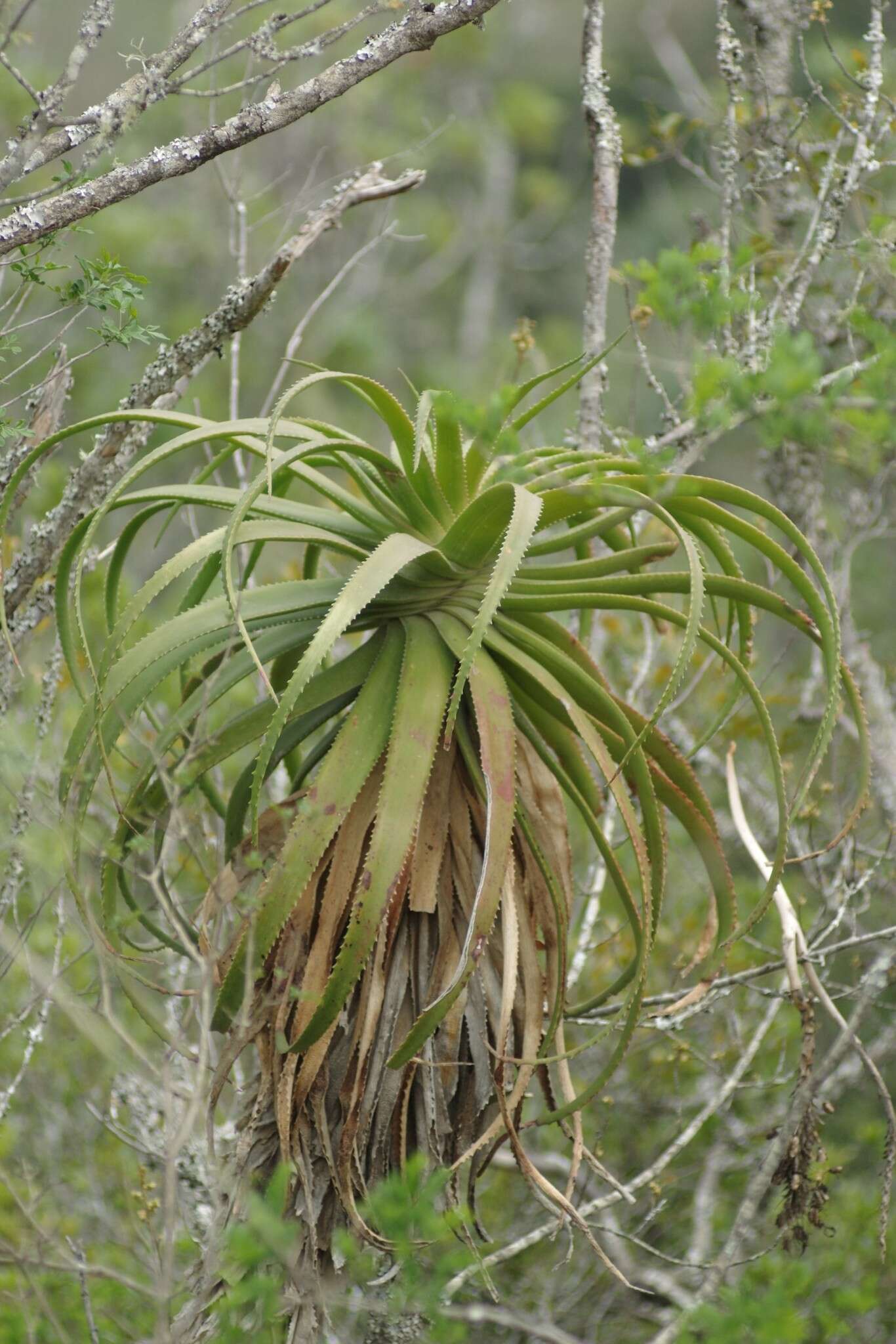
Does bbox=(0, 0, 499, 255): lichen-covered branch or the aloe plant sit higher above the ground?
bbox=(0, 0, 499, 255): lichen-covered branch

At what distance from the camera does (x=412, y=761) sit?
1.70 meters

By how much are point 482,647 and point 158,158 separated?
2.86 ft

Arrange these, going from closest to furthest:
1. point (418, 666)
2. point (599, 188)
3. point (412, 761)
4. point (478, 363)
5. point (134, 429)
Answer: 1. point (412, 761)
2. point (418, 666)
3. point (134, 429)
4. point (599, 188)
5. point (478, 363)

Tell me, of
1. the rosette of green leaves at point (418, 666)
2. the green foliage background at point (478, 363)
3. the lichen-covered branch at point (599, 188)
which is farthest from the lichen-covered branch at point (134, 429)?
the lichen-covered branch at point (599, 188)

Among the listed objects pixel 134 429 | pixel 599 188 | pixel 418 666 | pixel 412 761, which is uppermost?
pixel 599 188

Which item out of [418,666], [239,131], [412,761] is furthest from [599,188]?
[412,761]

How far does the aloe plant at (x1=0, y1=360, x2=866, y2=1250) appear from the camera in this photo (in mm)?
1642

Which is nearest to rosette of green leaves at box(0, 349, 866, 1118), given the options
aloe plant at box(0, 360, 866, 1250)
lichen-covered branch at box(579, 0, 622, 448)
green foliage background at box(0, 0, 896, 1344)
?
aloe plant at box(0, 360, 866, 1250)

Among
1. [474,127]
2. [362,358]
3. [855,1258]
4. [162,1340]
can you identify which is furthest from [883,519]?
[474,127]

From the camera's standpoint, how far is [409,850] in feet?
5.72

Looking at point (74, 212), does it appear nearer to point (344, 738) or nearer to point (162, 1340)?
point (344, 738)

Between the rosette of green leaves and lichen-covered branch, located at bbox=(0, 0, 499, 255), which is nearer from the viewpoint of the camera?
the rosette of green leaves

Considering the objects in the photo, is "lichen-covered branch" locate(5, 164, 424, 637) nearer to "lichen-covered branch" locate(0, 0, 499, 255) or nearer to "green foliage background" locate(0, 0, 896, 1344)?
"green foliage background" locate(0, 0, 896, 1344)

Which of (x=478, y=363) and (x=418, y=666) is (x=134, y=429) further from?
(x=478, y=363)
